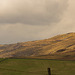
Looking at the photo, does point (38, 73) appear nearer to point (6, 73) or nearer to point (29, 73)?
point (29, 73)

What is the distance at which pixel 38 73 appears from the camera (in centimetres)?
4238

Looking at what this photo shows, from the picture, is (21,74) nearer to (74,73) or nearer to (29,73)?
(29,73)

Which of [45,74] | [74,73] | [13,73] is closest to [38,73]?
[45,74]

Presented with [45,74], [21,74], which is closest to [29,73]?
[21,74]

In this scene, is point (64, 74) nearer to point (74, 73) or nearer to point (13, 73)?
point (74, 73)

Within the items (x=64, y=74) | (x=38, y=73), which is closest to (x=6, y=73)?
(x=38, y=73)

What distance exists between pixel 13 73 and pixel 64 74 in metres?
15.6

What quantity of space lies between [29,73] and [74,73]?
13.8 m

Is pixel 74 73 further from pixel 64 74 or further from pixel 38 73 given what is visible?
pixel 38 73

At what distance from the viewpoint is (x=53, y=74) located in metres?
40.7

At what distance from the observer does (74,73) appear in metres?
42.3

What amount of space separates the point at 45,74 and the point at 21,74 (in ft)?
23.8

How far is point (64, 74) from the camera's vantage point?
41125 mm

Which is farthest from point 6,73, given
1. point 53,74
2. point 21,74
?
point 53,74
